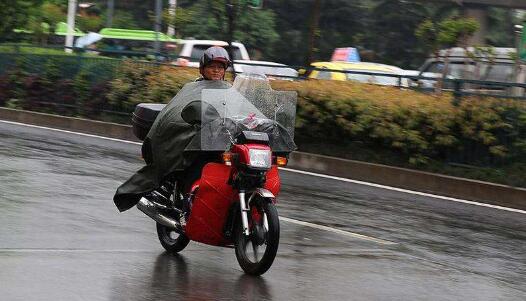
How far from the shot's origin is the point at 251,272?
24.5 feet

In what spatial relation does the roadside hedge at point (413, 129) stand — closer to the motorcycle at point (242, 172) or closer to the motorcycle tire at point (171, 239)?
the motorcycle tire at point (171, 239)

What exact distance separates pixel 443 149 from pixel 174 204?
8.58m

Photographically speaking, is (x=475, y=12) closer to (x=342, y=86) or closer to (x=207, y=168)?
(x=342, y=86)

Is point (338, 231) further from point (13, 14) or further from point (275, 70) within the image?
point (13, 14)

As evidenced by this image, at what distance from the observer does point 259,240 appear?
7340mm

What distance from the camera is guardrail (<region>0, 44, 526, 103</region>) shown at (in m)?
16.1

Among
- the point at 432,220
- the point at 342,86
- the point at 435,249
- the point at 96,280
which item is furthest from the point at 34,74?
the point at 96,280

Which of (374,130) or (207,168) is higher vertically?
(207,168)

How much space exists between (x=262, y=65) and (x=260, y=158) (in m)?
13.4

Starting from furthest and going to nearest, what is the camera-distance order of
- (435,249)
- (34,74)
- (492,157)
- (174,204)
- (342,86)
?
(34,74) < (342,86) < (492,157) < (435,249) < (174,204)

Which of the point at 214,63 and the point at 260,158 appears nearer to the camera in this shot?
the point at 260,158

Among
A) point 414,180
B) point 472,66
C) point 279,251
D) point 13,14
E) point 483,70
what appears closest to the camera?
point 279,251

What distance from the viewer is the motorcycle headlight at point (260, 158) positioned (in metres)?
7.16

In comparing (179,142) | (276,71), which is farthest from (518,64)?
(179,142)
